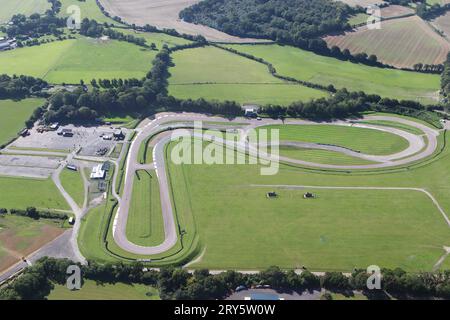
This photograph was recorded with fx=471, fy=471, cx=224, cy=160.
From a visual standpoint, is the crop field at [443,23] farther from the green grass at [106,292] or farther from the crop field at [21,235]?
the crop field at [21,235]

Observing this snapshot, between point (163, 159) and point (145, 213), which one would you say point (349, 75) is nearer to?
point (163, 159)

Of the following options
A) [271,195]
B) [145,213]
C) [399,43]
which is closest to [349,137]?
[271,195]

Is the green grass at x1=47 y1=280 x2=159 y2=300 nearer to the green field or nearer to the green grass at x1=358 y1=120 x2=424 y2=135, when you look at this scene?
the green field

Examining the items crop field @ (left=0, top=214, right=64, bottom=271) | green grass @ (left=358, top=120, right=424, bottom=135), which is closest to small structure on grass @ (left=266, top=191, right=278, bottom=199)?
green grass @ (left=358, top=120, right=424, bottom=135)

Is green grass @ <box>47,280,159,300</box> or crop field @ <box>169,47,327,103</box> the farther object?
crop field @ <box>169,47,327,103</box>

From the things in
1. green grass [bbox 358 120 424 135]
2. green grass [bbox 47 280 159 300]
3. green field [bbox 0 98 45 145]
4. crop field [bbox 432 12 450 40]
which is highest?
crop field [bbox 432 12 450 40]

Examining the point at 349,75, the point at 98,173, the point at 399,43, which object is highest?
the point at 399,43

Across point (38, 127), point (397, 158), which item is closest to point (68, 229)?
point (38, 127)
